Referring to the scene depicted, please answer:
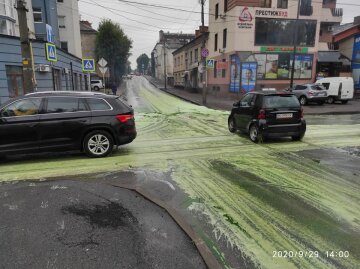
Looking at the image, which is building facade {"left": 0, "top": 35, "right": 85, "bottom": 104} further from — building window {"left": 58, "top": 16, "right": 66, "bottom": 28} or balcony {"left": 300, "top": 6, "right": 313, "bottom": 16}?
balcony {"left": 300, "top": 6, "right": 313, "bottom": 16}

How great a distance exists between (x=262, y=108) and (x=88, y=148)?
5175 millimetres

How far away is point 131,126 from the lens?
7551 mm

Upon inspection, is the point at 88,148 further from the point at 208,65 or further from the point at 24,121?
the point at 208,65

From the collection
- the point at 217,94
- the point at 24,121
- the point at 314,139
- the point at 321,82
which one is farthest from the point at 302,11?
the point at 24,121

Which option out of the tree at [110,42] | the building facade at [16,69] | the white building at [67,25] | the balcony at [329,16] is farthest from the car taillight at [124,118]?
the tree at [110,42]

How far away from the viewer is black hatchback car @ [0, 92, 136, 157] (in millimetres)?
6648

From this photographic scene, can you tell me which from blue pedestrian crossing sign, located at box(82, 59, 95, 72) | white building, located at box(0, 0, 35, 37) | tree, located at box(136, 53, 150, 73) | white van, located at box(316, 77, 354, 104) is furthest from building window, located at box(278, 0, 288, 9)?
tree, located at box(136, 53, 150, 73)

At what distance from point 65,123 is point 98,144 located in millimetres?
930

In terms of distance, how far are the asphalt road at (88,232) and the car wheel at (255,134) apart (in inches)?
206

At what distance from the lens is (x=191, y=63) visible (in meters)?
44.4

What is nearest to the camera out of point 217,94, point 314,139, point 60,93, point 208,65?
point 60,93

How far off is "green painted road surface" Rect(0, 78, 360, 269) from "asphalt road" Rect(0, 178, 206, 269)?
556 millimetres

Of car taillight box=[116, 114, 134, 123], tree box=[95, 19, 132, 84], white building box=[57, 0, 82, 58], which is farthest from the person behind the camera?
tree box=[95, 19, 132, 84]

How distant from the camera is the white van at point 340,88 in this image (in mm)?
22203
